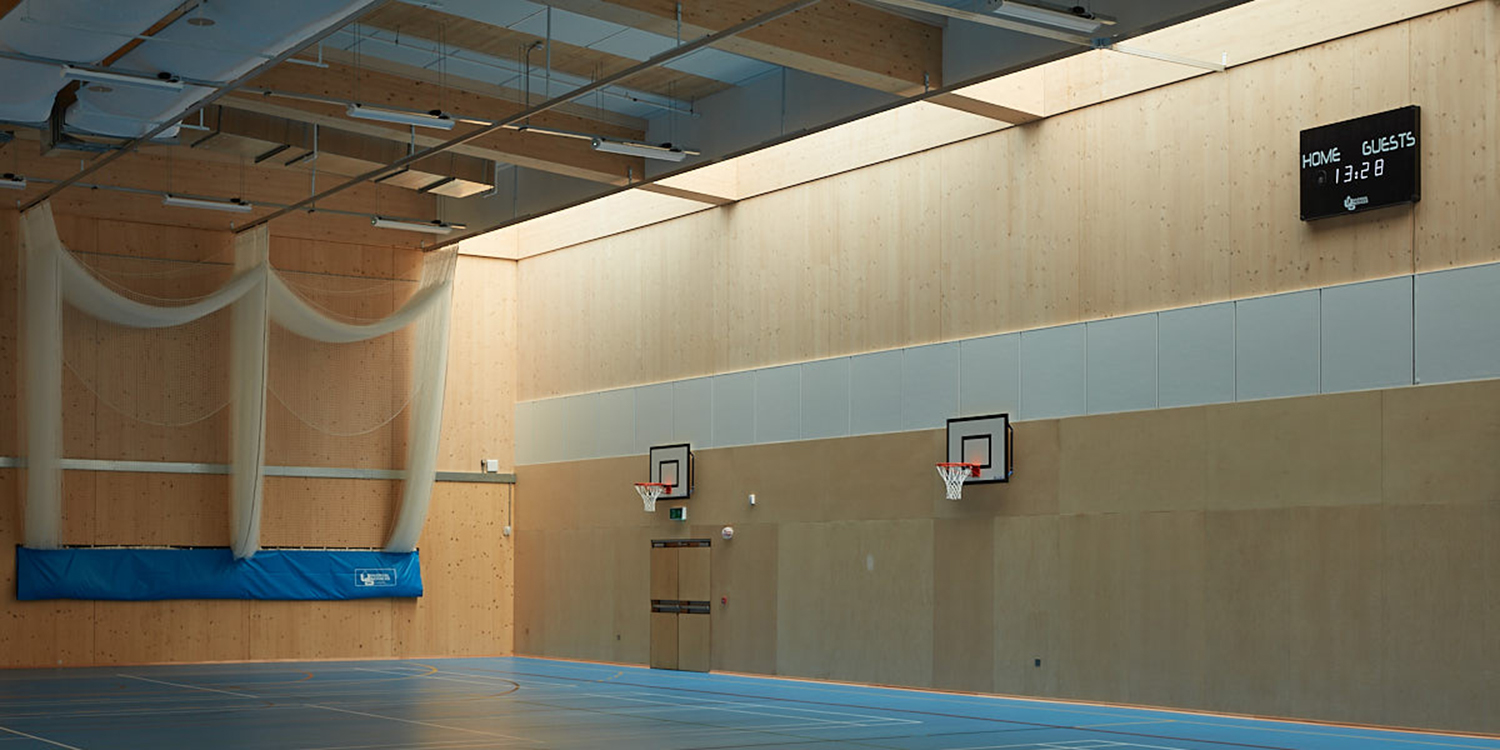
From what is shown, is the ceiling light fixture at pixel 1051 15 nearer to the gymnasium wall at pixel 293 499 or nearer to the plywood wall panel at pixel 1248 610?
the plywood wall panel at pixel 1248 610

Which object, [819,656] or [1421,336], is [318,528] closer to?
[819,656]

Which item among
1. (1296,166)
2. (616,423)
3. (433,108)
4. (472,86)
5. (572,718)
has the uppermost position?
(472,86)

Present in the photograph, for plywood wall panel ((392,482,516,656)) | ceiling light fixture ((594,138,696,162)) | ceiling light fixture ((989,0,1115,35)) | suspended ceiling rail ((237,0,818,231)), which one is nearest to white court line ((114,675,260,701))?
plywood wall panel ((392,482,516,656))

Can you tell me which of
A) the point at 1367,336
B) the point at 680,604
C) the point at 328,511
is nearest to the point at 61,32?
the point at 1367,336

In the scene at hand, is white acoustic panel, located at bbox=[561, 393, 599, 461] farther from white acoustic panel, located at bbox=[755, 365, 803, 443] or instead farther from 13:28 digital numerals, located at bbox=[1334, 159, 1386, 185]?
13:28 digital numerals, located at bbox=[1334, 159, 1386, 185]

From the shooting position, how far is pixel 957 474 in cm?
2366

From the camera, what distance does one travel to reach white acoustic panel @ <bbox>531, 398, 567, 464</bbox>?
33.7 meters

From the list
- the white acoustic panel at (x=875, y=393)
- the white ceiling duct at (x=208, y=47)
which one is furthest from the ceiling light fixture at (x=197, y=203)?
the white acoustic panel at (x=875, y=393)

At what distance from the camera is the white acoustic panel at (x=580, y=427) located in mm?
32656

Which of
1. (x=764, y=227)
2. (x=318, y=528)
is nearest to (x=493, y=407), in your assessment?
(x=318, y=528)

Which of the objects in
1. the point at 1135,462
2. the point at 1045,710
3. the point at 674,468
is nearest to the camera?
the point at 1045,710

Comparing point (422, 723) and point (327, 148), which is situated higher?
point (327, 148)

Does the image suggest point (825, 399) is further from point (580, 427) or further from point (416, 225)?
point (416, 225)

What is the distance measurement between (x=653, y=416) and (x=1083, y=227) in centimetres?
1110
